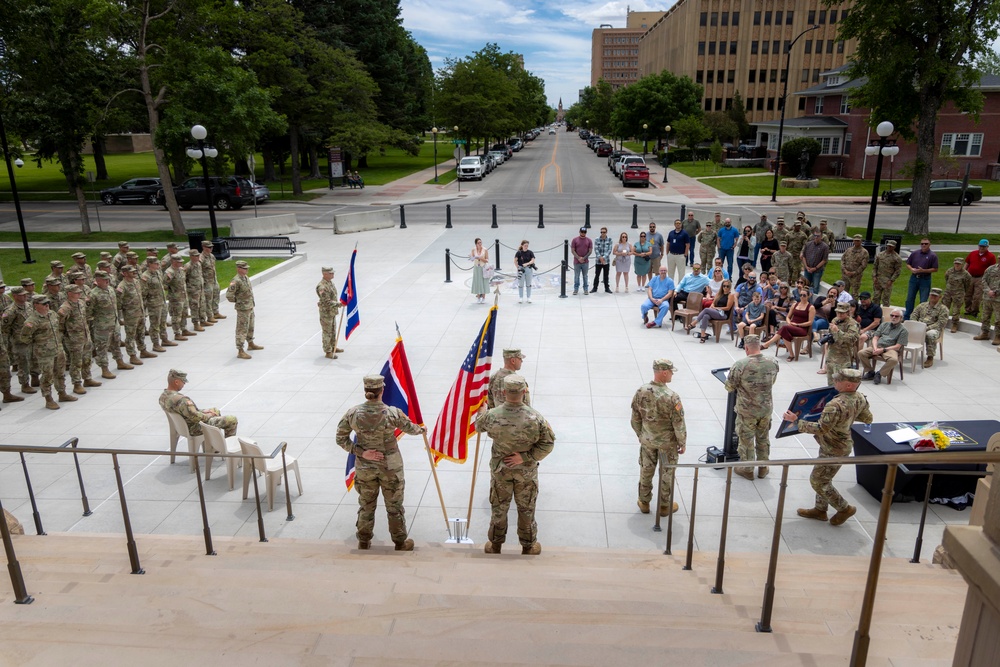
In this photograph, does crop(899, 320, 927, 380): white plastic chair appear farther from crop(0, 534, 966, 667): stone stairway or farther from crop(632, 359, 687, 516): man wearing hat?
crop(0, 534, 966, 667): stone stairway

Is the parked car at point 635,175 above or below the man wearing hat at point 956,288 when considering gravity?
above

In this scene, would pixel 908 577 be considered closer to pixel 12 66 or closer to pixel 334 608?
pixel 334 608

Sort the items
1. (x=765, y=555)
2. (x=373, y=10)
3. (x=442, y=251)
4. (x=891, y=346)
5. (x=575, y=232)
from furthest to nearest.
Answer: (x=373, y=10), (x=575, y=232), (x=442, y=251), (x=891, y=346), (x=765, y=555)

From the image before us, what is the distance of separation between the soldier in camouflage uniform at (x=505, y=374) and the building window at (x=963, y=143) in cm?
5085

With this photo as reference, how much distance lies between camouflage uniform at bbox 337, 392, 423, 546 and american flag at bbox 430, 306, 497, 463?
0.89 metres

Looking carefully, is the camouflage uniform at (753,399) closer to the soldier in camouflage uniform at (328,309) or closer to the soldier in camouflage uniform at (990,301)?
the soldier in camouflage uniform at (328,309)

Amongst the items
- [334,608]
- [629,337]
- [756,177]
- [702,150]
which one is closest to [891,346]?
[629,337]

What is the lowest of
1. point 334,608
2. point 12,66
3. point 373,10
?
point 334,608

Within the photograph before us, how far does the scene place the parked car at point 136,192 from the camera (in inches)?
1575

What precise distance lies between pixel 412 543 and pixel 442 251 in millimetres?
18634

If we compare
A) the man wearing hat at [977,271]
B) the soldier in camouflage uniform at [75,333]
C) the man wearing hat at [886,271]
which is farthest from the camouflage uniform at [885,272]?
the soldier in camouflage uniform at [75,333]

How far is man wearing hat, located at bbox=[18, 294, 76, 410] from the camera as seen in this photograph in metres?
10.8

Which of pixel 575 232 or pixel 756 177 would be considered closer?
pixel 575 232

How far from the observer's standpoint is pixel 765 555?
20.8 feet
